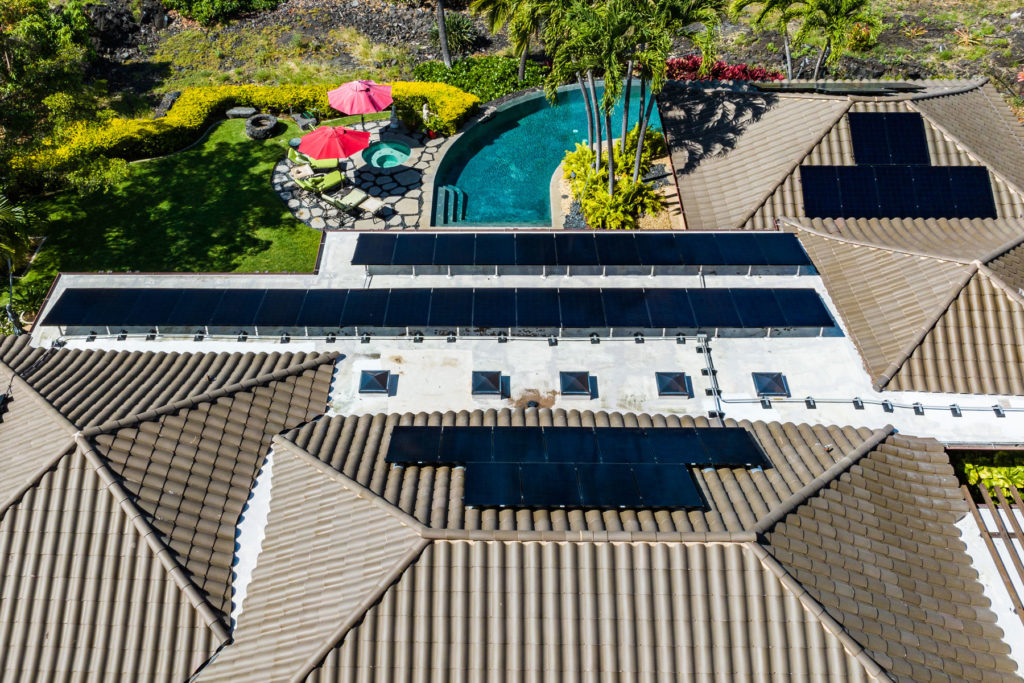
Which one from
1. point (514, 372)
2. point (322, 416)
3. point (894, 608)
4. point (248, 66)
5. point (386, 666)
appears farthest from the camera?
point (248, 66)

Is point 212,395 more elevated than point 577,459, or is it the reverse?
point 212,395

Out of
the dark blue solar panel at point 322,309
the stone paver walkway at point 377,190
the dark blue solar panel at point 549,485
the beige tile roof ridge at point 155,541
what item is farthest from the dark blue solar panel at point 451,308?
the stone paver walkway at point 377,190

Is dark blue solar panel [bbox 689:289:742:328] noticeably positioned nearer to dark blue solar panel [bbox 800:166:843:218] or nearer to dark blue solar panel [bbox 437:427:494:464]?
dark blue solar panel [bbox 800:166:843:218]

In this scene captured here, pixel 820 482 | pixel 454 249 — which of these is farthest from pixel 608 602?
pixel 454 249

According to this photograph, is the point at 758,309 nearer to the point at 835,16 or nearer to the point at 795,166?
the point at 795,166

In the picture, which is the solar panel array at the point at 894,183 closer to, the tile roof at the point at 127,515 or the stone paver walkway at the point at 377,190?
the stone paver walkway at the point at 377,190

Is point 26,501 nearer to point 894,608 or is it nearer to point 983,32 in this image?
point 894,608

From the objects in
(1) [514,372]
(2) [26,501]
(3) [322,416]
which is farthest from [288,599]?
(1) [514,372]
